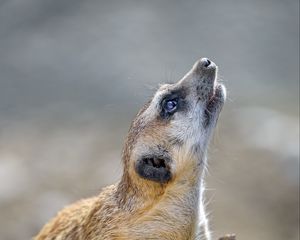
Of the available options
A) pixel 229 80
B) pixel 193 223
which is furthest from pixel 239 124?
pixel 193 223

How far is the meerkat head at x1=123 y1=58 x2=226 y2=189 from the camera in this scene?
4.36 m

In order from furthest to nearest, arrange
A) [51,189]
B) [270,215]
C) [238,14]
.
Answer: [238,14] < [51,189] < [270,215]

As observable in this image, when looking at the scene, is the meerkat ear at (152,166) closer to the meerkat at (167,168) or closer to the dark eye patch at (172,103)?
the meerkat at (167,168)

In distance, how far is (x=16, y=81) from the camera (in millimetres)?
8914

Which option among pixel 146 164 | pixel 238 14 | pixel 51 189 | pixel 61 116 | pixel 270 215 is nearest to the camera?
pixel 146 164

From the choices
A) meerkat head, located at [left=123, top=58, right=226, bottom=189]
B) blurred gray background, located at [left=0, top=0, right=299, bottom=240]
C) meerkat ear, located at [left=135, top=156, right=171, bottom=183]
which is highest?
blurred gray background, located at [left=0, top=0, right=299, bottom=240]

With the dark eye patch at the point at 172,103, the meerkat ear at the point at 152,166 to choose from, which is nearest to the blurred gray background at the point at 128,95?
the dark eye patch at the point at 172,103

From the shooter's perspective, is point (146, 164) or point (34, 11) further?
point (34, 11)

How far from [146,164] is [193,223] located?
34 centimetres

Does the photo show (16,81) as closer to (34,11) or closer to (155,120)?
(34,11)

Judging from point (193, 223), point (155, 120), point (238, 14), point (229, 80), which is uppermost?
point (238, 14)

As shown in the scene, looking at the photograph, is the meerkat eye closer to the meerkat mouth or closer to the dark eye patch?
the dark eye patch

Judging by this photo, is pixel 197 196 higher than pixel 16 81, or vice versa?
pixel 16 81

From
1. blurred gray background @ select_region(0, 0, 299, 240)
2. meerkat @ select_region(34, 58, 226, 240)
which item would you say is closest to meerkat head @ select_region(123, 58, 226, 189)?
meerkat @ select_region(34, 58, 226, 240)
